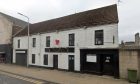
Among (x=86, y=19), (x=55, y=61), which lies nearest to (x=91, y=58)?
(x=86, y=19)

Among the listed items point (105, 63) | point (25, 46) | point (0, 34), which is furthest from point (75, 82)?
point (0, 34)

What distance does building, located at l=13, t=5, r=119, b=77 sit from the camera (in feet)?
61.1

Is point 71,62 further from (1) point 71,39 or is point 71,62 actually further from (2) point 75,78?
(2) point 75,78

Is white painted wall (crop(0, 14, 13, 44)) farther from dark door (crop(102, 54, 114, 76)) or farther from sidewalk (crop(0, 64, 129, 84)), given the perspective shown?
dark door (crop(102, 54, 114, 76))

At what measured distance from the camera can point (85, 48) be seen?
20.7 metres

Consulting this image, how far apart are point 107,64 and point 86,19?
6675 millimetres

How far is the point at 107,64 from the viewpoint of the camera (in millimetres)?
18797

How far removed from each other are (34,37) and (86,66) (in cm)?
1164

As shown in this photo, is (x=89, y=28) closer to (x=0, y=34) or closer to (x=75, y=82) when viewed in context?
(x=75, y=82)

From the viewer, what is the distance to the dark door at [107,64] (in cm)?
1842

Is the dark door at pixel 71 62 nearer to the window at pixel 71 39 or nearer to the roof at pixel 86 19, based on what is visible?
the window at pixel 71 39

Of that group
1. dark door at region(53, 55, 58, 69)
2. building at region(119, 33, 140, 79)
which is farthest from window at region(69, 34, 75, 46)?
building at region(119, 33, 140, 79)

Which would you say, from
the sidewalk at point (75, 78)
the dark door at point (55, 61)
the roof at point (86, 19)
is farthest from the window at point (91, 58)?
the dark door at point (55, 61)

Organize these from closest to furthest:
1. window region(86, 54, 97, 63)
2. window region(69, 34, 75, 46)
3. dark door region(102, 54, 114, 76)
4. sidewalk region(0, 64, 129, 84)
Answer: sidewalk region(0, 64, 129, 84) → dark door region(102, 54, 114, 76) → window region(86, 54, 97, 63) → window region(69, 34, 75, 46)
